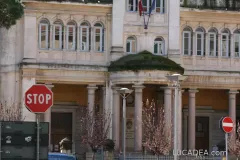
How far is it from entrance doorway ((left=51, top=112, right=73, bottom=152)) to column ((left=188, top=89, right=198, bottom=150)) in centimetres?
940

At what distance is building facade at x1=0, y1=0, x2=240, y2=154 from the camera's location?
63.7 m

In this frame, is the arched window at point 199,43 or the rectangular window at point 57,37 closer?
the rectangular window at point 57,37

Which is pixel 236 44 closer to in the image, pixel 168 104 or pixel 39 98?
pixel 168 104

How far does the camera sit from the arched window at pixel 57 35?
64.7 meters

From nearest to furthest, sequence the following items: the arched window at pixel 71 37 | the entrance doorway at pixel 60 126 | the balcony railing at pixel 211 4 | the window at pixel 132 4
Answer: the arched window at pixel 71 37
the window at pixel 132 4
the balcony railing at pixel 211 4
the entrance doorway at pixel 60 126

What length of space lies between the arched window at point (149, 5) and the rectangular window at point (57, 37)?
5.72 meters

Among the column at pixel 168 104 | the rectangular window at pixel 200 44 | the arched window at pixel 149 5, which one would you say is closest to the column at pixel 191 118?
the rectangular window at pixel 200 44

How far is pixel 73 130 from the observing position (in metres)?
68.4

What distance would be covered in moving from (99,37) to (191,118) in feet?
31.3

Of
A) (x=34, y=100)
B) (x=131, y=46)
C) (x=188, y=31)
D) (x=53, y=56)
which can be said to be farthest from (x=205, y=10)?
(x=34, y=100)

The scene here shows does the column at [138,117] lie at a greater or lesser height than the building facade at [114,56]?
lesser

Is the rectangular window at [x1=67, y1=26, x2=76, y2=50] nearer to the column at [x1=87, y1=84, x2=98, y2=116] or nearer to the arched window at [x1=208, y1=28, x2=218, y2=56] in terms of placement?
the column at [x1=87, y1=84, x2=98, y2=116]

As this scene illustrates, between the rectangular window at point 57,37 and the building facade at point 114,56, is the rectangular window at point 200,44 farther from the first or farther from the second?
the rectangular window at point 57,37

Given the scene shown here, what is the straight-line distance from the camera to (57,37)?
213 feet
